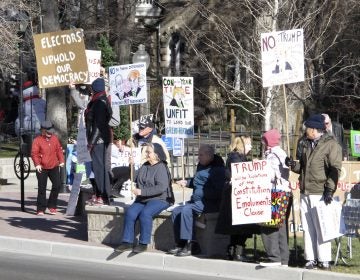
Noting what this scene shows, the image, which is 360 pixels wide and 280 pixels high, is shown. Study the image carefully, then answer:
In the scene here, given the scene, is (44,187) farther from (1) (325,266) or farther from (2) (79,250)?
(1) (325,266)

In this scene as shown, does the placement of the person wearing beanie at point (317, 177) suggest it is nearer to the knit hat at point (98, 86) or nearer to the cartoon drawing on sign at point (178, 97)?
the cartoon drawing on sign at point (178, 97)

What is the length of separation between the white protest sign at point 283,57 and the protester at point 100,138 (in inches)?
118

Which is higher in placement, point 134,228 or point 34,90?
point 34,90

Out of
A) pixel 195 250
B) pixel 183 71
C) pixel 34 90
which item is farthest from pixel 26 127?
pixel 195 250

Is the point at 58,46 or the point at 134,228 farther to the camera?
the point at 58,46

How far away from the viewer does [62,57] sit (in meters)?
15.7

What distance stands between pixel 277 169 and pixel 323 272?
1.46 metres

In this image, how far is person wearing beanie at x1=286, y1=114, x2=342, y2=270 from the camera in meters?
11.3

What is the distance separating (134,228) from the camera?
12875mm

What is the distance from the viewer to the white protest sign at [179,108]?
48.0ft

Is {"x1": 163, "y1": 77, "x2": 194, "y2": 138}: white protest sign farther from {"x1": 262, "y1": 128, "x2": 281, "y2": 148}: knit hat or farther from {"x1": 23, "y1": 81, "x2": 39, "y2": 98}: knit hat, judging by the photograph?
{"x1": 23, "y1": 81, "x2": 39, "y2": 98}: knit hat

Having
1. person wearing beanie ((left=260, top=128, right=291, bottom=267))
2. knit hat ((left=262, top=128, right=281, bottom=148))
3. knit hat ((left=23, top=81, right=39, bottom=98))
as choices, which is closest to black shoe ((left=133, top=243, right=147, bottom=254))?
person wearing beanie ((left=260, top=128, right=291, bottom=267))

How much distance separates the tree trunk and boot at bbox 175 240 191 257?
15.8 m

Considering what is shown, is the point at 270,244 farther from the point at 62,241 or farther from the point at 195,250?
the point at 62,241
